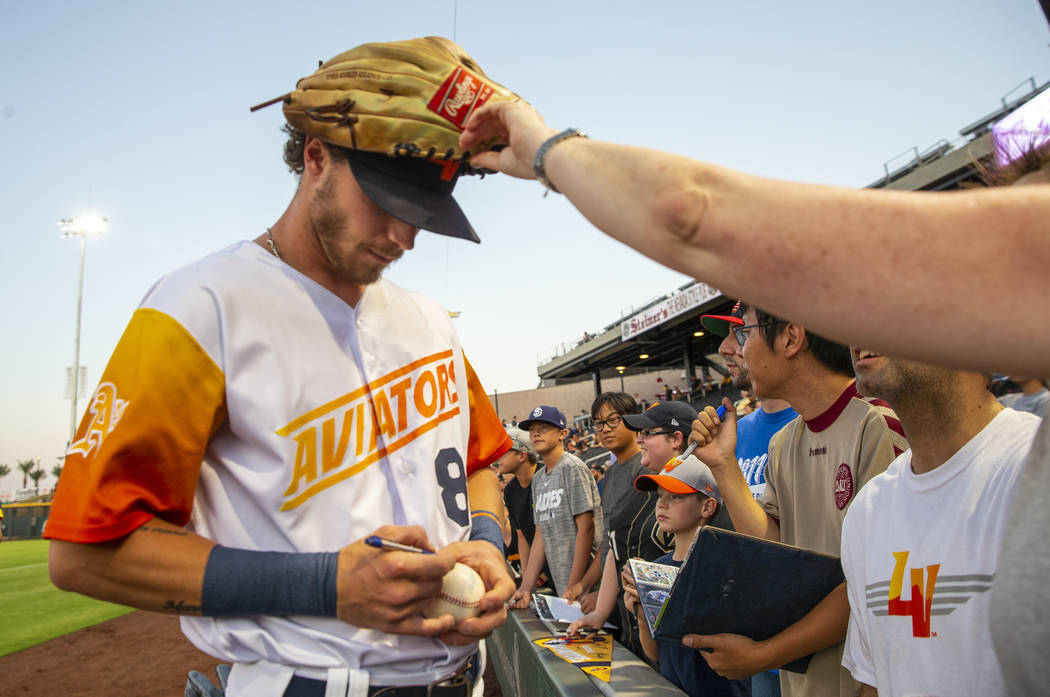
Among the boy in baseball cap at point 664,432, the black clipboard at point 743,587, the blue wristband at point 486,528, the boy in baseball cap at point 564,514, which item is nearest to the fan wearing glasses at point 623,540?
the boy in baseball cap at point 664,432

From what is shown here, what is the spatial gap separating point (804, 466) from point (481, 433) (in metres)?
1.36

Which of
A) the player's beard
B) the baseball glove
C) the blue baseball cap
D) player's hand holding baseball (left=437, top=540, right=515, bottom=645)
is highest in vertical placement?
the baseball glove

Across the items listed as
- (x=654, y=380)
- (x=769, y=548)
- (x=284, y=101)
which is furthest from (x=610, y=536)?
(x=654, y=380)

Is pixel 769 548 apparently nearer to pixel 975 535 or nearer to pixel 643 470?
pixel 975 535

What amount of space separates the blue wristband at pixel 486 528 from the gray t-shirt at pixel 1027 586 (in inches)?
41.7

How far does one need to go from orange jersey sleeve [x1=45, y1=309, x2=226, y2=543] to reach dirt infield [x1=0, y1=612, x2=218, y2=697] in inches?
220

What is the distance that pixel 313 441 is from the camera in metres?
1.38

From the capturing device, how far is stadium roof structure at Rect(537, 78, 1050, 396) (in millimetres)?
16422

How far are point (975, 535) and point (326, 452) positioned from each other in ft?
4.98

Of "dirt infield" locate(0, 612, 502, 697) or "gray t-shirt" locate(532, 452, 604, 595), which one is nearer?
"gray t-shirt" locate(532, 452, 604, 595)

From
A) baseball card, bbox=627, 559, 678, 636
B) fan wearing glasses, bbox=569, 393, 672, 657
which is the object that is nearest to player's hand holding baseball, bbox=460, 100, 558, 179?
baseball card, bbox=627, 559, 678, 636

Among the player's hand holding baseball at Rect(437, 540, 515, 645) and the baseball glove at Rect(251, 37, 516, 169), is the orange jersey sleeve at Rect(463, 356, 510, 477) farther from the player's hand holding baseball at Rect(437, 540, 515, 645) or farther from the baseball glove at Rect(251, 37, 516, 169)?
the baseball glove at Rect(251, 37, 516, 169)

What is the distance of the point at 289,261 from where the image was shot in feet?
5.35

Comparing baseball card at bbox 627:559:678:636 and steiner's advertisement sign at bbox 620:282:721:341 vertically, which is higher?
steiner's advertisement sign at bbox 620:282:721:341
